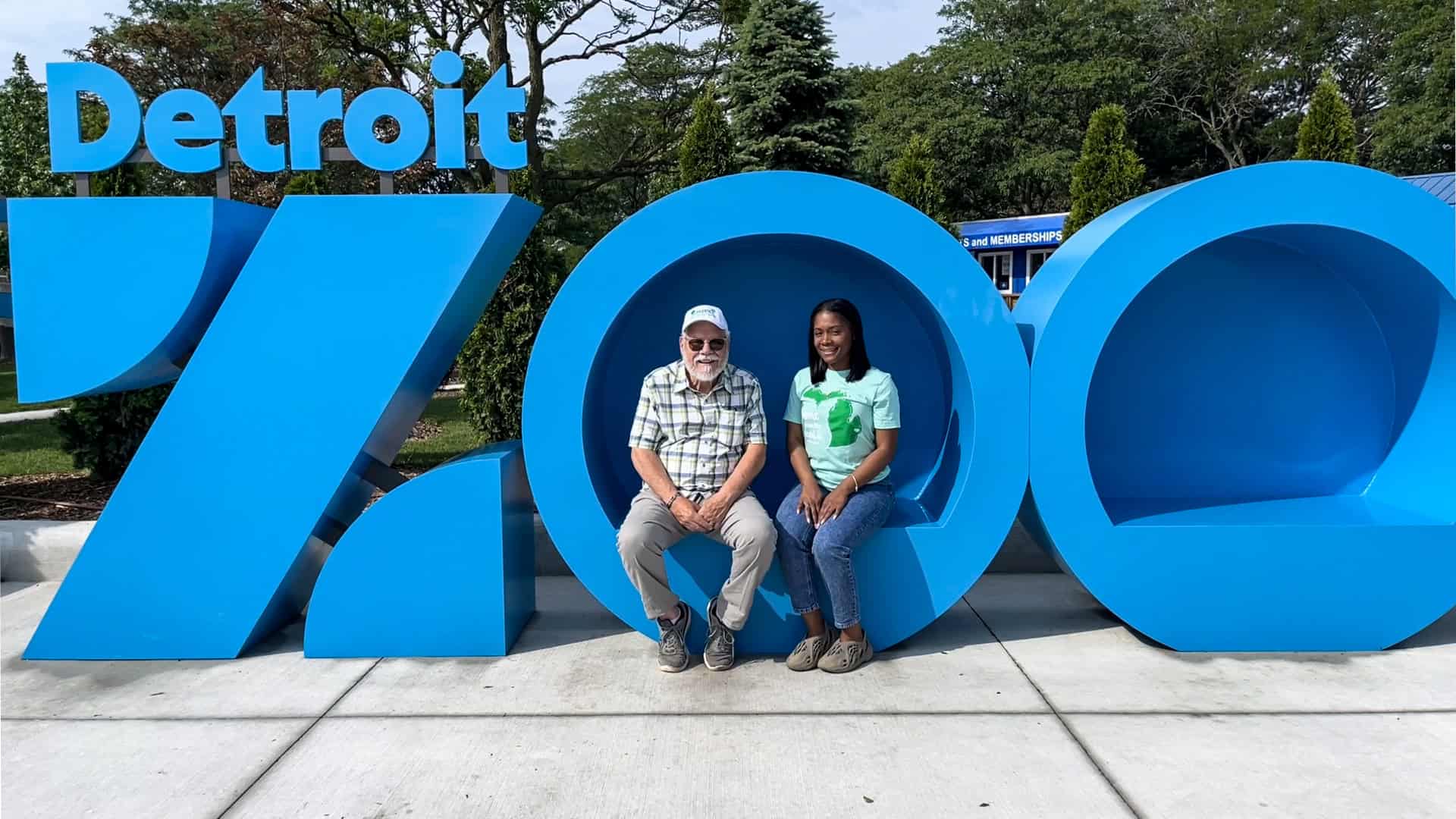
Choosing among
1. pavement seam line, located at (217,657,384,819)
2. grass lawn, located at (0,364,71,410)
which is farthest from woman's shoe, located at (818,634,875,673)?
grass lawn, located at (0,364,71,410)

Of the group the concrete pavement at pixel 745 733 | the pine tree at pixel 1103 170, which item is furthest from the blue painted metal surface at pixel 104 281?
the pine tree at pixel 1103 170

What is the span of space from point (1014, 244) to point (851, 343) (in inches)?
944

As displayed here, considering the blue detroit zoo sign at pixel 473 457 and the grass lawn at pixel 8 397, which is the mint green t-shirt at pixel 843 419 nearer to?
the blue detroit zoo sign at pixel 473 457

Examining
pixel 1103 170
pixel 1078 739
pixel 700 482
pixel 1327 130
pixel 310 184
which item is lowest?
pixel 1078 739

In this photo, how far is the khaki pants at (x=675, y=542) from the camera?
4.00 meters

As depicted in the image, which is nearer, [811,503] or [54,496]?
[811,503]

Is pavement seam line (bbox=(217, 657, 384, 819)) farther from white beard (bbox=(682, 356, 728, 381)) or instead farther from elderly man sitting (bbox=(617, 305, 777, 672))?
white beard (bbox=(682, 356, 728, 381))

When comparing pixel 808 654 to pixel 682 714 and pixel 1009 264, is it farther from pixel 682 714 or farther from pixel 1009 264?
pixel 1009 264

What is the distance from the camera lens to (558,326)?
427cm

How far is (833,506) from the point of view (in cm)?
411

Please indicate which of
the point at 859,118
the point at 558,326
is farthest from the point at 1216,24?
the point at 558,326

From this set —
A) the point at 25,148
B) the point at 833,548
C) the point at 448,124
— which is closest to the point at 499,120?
the point at 448,124

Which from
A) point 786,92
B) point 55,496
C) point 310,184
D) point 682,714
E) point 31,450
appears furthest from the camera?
point 786,92

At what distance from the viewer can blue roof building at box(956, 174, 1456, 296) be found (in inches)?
1021
